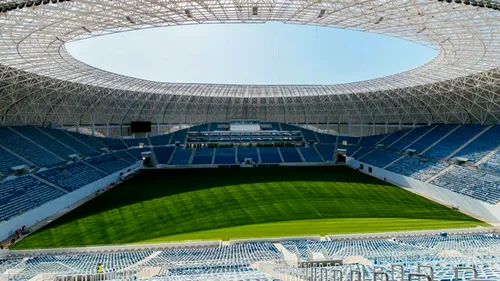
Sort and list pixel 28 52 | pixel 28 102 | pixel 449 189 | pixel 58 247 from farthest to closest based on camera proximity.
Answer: pixel 28 102 → pixel 449 189 → pixel 28 52 → pixel 58 247

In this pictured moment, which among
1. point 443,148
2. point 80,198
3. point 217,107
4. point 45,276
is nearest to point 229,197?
point 80,198

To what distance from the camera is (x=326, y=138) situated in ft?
200

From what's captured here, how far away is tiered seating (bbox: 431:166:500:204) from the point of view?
26.7m

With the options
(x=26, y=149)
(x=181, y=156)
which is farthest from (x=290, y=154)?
(x=26, y=149)

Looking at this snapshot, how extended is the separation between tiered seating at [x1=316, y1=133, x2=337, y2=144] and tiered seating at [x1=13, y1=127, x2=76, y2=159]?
41178mm

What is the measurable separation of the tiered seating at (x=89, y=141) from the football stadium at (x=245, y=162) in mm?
331

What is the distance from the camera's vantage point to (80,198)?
31.3m

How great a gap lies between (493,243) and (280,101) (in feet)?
144

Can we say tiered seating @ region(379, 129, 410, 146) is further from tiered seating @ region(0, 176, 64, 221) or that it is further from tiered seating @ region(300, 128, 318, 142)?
tiered seating @ region(0, 176, 64, 221)

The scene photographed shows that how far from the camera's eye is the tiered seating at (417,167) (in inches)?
1396

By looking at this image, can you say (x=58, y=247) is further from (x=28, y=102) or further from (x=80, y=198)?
(x=28, y=102)

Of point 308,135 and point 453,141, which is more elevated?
point 453,141

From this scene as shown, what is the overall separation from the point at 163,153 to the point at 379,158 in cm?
3438

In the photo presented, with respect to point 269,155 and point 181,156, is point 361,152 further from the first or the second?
point 181,156
